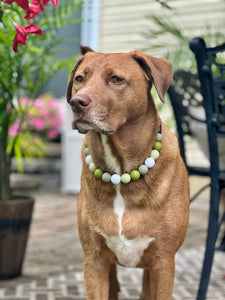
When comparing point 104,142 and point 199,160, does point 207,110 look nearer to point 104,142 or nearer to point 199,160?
point 104,142

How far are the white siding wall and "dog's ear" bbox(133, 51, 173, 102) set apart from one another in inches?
203

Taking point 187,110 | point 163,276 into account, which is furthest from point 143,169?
point 187,110

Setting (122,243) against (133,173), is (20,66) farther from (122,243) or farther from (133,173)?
(122,243)

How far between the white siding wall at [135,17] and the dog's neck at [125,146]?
5.19 meters

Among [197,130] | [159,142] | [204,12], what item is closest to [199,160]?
[204,12]

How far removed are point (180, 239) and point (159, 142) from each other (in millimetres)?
402

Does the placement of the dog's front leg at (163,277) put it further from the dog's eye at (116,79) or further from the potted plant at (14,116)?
the potted plant at (14,116)

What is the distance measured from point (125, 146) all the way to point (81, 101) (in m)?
0.37

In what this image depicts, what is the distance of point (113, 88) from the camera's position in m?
1.73

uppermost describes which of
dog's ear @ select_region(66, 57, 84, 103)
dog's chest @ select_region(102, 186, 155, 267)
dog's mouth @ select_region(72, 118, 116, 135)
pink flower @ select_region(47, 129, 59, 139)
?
dog's ear @ select_region(66, 57, 84, 103)

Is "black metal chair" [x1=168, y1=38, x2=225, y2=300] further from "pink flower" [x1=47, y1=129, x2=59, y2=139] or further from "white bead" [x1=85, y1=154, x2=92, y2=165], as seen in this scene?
"pink flower" [x1=47, y1=129, x2=59, y2=139]

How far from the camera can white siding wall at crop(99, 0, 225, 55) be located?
6938 millimetres

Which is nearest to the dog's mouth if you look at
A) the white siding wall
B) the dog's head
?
the dog's head

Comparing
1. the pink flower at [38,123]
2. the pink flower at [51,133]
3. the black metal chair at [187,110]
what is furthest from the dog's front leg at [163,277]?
the pink flower at [51,133]
